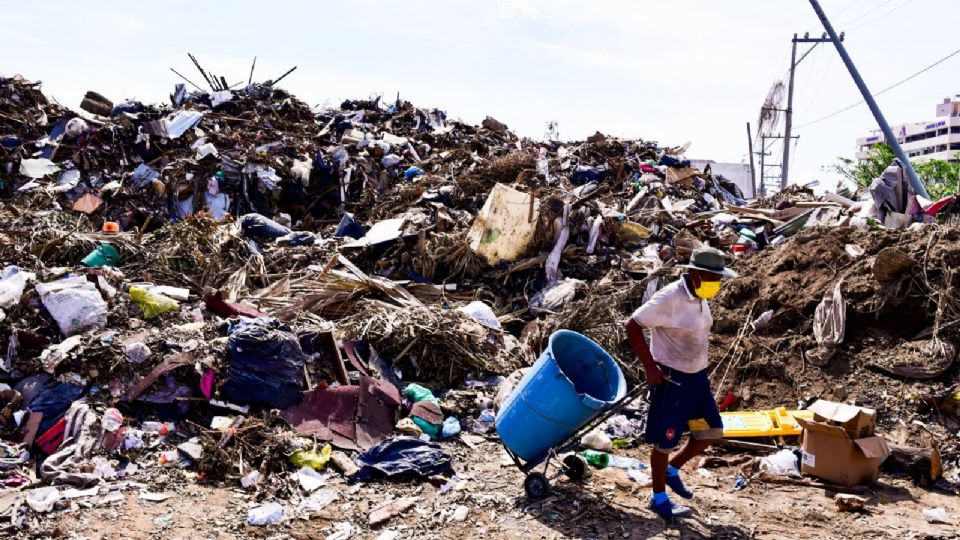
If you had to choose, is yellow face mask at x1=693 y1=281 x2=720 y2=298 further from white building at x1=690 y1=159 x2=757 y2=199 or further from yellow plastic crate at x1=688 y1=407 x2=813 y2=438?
white building at x1=690 y1=159 x2=757 y2=199

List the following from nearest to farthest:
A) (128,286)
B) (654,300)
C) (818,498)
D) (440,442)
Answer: (654,300) → (818,498) → (440,442) → (128,286)

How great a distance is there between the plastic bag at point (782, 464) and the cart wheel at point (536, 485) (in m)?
1.53

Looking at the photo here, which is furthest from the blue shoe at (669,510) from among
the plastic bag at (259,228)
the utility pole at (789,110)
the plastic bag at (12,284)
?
the utility pole at (789,110)

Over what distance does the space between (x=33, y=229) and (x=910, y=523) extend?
329 inches

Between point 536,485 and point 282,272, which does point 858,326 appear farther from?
point 282,272

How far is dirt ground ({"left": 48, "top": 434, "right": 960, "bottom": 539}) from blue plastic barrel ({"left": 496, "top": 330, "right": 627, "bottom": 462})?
366 millimetres

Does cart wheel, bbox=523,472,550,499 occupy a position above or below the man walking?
below

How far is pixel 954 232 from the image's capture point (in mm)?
5742

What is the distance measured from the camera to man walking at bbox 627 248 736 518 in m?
3.51

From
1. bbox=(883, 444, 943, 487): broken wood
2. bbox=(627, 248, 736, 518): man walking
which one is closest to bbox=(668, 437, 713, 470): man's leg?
bbox=(627, 248, 736, 518): man walking

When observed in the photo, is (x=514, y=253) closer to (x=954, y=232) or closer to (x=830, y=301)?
(x=830, y=301)

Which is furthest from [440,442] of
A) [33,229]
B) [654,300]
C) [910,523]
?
[33,229]

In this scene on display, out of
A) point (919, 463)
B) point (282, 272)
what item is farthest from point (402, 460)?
point (282, 272)

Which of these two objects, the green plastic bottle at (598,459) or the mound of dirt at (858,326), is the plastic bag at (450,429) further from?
the mound of dirt at (858,326)
